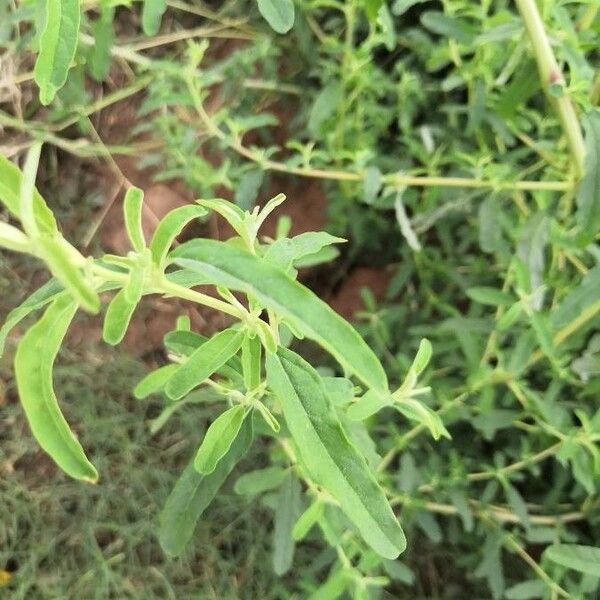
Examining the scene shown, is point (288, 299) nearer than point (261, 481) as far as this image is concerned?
Yes

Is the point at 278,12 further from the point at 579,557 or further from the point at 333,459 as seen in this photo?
the point at 579,557

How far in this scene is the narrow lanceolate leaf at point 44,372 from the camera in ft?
1.87

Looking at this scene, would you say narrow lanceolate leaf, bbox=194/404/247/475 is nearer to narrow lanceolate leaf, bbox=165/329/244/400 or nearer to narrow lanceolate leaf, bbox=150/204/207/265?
narrow lanceolate leaf, bbox=165/329/244/400

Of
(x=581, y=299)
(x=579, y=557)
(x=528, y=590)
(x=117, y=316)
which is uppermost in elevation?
(x=117, y=316)

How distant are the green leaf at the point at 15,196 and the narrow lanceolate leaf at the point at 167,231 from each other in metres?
0.08

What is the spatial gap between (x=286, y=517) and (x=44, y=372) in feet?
2.29

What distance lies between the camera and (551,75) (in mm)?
1006

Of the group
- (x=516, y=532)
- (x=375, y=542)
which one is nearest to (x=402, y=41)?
(x=516, y=532)

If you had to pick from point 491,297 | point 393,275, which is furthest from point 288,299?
point 393,275

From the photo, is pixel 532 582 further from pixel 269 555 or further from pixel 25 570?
pixel 25 570

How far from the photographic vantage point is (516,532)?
1376mm

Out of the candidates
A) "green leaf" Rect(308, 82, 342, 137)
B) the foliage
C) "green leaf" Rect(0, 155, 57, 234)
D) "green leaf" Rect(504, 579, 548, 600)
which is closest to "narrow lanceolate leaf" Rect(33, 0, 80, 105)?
the foliage

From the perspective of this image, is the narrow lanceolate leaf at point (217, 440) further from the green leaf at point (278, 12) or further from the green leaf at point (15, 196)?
the green leaf at point (278, 12)

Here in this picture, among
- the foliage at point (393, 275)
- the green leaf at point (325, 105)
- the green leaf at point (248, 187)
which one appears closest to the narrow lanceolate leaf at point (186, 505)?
the foliage at point (393, 275)
